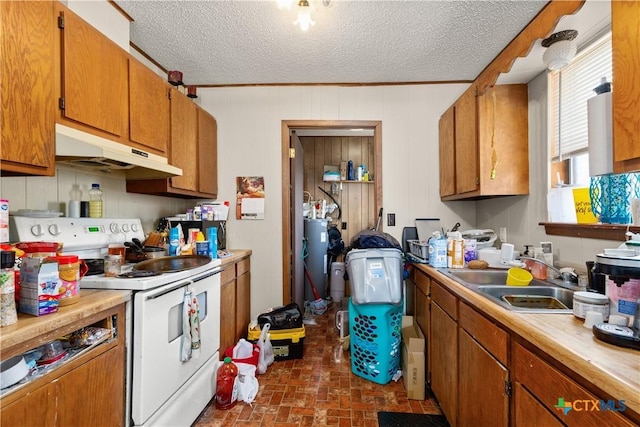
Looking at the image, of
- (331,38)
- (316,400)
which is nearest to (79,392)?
(316,400)

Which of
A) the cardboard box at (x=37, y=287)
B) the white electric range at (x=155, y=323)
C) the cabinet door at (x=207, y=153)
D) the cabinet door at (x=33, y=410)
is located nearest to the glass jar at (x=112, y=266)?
the white electric range at (x=155, y=323)

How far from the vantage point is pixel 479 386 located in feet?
3.93

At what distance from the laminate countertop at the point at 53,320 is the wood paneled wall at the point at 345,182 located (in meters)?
3.36

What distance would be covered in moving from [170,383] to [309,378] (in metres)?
1.04

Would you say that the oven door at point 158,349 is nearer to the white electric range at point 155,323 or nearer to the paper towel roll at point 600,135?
the white electric range at point 155,323

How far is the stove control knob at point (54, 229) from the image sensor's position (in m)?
1.43

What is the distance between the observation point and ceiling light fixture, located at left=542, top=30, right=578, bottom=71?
148cm

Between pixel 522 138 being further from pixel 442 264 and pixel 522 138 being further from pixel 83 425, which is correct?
pixel 83 425

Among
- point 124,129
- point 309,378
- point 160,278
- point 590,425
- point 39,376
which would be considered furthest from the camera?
point 309,378

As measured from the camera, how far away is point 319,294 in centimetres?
387

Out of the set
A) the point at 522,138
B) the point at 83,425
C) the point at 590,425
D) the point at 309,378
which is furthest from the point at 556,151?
the point at 83,425

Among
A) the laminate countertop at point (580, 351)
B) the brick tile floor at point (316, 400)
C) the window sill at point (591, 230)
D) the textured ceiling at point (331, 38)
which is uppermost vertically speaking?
the textured ceiling at point (331, 38)

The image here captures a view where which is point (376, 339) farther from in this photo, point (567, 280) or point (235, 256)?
point (235, 256)

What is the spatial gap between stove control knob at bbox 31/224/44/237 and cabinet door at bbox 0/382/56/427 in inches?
32.2
